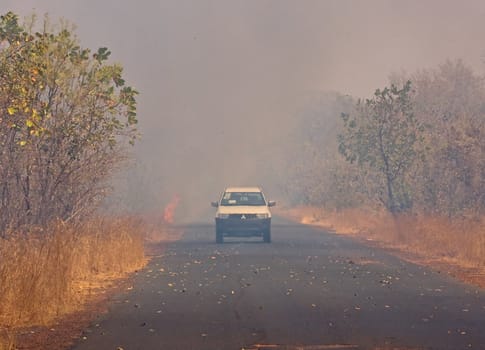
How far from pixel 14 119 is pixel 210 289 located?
17.5 feet

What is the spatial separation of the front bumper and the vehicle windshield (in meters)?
1.33

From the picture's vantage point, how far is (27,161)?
2188cm

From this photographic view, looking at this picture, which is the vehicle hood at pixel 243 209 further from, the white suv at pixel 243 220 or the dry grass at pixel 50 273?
the dry grass at pixel 50 273

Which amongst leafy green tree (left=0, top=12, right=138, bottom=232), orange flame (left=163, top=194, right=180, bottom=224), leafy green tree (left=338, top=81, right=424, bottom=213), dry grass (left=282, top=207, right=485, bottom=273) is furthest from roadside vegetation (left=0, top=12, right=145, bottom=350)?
orange flame (left=163, top=194, right=180, bottom=224)

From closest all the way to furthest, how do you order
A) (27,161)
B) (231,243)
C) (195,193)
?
(27,161) → (231,243) → (195,193)

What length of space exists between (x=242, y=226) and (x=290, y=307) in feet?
61.4

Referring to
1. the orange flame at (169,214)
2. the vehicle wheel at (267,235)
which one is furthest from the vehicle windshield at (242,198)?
the orange flame at (169,214)

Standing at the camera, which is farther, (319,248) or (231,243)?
(231,243)

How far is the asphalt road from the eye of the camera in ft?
40.5

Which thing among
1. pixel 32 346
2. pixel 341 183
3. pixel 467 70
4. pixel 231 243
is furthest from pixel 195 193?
pixel 32 346

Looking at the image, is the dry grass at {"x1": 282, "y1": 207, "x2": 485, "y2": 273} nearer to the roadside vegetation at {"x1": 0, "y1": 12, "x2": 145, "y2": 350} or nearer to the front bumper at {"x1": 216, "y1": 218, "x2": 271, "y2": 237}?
the front bumper at {"x1": 216, "y1": 218, "x2": 271, "y2": 237}

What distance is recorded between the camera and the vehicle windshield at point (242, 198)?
119 ft

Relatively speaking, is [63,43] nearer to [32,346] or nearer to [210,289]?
[210,289]

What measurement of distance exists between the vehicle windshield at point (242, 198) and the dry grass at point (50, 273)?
37.2 ft
